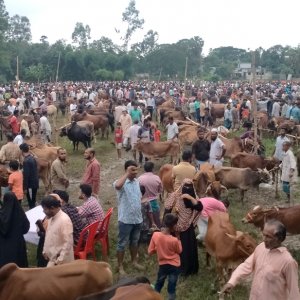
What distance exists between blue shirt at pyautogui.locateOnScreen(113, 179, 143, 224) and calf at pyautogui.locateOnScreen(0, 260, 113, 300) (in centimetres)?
165

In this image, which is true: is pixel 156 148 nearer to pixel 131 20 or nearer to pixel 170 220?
pixel 170 220

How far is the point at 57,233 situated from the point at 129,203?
155cm

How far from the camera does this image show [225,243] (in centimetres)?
683

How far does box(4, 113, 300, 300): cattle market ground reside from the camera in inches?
276

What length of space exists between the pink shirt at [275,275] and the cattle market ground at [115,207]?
8.71 ft

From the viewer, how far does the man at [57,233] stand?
5836 millimetres

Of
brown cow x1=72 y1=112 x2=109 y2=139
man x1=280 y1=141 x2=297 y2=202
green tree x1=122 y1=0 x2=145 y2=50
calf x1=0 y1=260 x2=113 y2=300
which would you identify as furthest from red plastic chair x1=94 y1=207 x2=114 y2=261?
green tree x1=122 y1=0 x2=145 y2=50

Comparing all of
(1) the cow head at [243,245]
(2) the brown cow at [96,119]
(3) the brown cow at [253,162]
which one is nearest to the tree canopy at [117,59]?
(2) the brown cow at [96,119]

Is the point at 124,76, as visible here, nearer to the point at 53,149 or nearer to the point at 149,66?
Answer: the point at 149,66

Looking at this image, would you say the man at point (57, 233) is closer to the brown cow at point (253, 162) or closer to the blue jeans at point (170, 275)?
the blue jeans at point (170, 275)

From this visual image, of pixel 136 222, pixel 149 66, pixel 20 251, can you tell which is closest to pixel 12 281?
pixel 20 251

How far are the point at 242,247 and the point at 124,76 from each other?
44880 mm

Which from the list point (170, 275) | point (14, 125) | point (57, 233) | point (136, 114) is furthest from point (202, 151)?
point (14, 125)

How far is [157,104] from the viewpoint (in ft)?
83.5
